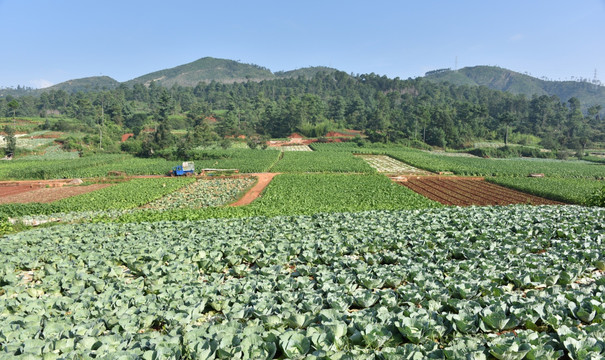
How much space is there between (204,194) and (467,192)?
85.0ft

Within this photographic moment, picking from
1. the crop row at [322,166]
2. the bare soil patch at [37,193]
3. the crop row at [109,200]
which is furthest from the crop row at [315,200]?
the bare soil patch at [37,193]

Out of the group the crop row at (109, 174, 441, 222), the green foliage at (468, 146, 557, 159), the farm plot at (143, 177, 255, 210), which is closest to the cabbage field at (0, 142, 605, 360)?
Result: the crop row at (109, 174, 441, 222)

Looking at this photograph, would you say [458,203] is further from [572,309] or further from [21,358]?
[21,358]

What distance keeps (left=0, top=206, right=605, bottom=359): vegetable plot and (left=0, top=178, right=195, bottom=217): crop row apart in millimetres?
12862

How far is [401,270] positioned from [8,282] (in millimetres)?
10222

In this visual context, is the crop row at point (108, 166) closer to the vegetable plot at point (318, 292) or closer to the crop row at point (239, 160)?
the crop row at point (239, 160)

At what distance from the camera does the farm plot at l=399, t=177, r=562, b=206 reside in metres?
27.5

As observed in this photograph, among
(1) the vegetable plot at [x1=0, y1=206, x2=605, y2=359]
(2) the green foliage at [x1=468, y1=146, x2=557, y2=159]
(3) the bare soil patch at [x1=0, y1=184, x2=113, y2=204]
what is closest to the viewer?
(1) the vegetable plot at [x1=0, y1=206, x2=605, y2=359]

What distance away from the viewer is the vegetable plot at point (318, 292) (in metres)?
→ 4.62

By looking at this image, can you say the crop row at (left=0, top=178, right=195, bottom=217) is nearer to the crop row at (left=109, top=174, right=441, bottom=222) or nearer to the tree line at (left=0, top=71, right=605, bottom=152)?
the crop row at (left=109, top=174, right=441, bottom=222)

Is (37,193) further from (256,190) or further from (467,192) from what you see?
(467,192)

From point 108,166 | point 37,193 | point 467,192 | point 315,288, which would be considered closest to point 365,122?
point 108,166

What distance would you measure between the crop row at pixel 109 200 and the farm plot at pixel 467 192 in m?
25.5

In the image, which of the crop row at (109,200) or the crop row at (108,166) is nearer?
the crop row at (109,200)
